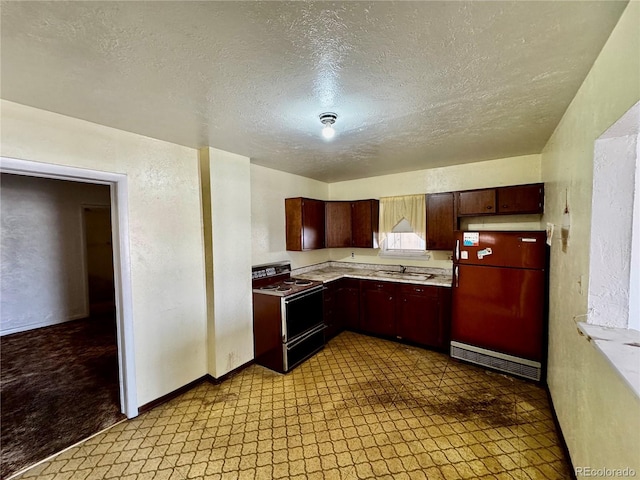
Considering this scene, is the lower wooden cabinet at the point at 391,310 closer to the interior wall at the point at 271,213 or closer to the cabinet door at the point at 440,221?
the cabinet door at the point at 440,221

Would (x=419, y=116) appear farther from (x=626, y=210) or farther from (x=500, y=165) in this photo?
(x=500, y=165)

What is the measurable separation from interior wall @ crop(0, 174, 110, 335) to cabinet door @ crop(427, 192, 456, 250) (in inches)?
240

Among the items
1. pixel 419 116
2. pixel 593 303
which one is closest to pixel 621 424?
pixel 593 303

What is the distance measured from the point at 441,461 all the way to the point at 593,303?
1.43 m

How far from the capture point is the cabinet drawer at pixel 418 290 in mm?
3518

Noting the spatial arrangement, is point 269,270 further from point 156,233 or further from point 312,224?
point 156,233

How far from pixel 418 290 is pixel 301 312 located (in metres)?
1.62

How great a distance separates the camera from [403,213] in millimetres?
4184

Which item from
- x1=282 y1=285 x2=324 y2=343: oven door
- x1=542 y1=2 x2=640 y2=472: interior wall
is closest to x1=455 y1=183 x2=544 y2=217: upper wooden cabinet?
x1=542 y1=2 x2=640 y2=472: interior wall

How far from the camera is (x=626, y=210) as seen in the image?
132cm

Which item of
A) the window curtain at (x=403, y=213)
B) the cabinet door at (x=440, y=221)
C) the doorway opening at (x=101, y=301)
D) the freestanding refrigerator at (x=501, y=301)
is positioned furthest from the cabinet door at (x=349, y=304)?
the doorway opening at (x=101, y=301)

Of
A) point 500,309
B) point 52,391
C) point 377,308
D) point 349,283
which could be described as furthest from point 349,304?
point 52,391

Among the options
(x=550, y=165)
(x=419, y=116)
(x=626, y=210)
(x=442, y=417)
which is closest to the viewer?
(x=626, y=210)

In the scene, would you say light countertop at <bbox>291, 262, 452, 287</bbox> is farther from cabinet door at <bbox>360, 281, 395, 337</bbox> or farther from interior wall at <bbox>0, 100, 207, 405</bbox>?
interior wall at <bbox>0, 100, 207, 405</bbox>
